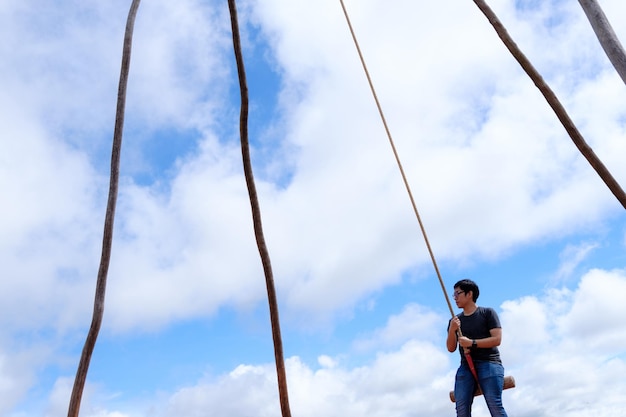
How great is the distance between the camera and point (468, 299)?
5551 millimetres

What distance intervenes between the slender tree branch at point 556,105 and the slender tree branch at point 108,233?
2.65m

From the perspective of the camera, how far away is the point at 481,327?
17.8 ft

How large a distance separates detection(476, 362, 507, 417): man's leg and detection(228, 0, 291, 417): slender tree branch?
142 centimetres

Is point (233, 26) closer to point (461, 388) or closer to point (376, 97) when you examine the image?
point (376, 97)

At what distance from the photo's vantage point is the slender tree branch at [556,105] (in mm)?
5188

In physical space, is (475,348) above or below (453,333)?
below

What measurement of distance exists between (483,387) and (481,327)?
1.40 feet

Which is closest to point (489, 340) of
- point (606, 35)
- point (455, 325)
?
point (455, 325)

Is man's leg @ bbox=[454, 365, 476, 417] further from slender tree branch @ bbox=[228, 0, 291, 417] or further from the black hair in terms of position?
slender tree branch @ bbox=[228, 0, 291, 417]

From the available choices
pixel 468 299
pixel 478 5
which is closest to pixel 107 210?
pixel 468 299

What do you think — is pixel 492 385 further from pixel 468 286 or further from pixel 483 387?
pixel 468 286

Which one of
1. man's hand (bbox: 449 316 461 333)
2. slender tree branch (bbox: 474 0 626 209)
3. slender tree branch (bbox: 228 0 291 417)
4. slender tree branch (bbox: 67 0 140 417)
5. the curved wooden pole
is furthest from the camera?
man's hand (bbox: 449 316 461 333)

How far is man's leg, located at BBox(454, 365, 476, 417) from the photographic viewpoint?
17.6 ft

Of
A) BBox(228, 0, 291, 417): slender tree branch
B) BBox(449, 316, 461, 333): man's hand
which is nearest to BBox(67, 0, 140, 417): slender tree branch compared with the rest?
BBox(228, 0, 291, 417): slender tree branch
